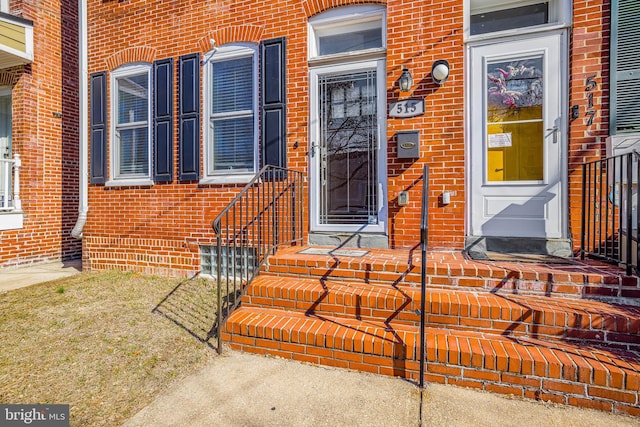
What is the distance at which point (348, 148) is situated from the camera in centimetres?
405

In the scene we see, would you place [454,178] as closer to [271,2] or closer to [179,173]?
[271,2]

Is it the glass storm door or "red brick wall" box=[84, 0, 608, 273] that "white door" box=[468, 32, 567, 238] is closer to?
"red brick wall" box=[84, 0, 608, 273]

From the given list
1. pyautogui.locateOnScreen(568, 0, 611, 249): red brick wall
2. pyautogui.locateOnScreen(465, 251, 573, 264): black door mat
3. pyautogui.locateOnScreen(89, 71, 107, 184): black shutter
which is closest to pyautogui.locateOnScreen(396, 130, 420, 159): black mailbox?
pyautogui.locateOnScreen(465, 251, 573, 264): black door mat

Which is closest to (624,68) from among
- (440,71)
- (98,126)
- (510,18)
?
(510,18)

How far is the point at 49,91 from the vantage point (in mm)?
6145

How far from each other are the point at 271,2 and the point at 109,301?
4.14m

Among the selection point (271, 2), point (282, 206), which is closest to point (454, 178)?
point (282, 206)

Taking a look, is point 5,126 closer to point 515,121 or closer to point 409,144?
point 409,144

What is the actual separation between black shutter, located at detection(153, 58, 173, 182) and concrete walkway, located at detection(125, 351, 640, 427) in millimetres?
3273

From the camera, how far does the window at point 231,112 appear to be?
438 cm

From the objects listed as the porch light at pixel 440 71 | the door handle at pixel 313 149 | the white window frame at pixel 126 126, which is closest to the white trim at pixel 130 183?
the white window frame at pixel 126 126

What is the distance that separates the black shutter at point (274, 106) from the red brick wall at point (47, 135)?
185 inches

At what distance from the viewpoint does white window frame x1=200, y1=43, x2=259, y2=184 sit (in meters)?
4.33

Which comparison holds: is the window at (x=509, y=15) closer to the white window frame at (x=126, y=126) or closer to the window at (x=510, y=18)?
the window at (x=510, y=18)
